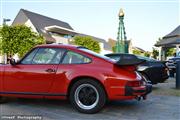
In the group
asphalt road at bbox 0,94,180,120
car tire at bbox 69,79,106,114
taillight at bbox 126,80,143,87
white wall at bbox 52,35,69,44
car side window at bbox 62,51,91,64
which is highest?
white wall at bbox 52,35,69,44

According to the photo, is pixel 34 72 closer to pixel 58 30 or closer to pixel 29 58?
pixel 29 58

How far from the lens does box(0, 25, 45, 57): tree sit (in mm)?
28031

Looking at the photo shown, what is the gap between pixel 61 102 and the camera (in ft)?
19.6

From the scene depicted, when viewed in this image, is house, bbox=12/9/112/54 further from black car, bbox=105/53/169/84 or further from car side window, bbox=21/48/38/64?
car side window, bbox=21/48/38/64

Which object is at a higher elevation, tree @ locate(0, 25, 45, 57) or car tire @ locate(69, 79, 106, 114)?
tree @ locate(0, 25, 45, 57)

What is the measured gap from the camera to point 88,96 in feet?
16.4

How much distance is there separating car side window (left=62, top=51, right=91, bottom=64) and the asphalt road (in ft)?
3.14

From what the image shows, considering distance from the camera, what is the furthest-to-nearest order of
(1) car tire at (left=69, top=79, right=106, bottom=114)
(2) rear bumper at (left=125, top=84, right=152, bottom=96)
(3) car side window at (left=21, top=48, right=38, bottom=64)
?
1. (3) car side window at (left=21, top=48, right=38, bottom=64)
2. (1) car tire at (left=69, top=79, right=106, bottom=114)
3. (2) rear bumper at (left=125, top=84, right=152, bottom=96)

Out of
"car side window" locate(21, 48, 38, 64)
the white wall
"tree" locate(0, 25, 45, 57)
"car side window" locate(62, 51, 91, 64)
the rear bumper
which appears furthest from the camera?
the white wall

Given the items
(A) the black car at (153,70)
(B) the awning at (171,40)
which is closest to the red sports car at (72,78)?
(A) the black car at (153,70)

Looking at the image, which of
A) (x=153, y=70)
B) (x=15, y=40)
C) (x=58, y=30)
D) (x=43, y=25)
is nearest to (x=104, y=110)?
(x=153, y=70)

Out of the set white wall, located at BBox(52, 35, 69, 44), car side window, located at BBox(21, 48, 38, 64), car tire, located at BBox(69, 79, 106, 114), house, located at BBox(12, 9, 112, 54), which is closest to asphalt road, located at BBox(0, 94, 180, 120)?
car tire, located at BBox(69, 79, 106, 114)

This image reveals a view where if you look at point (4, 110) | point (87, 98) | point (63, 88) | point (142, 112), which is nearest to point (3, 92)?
point (4, 110)

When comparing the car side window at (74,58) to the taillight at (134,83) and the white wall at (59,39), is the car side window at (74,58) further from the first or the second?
the white wall at (59,39)
